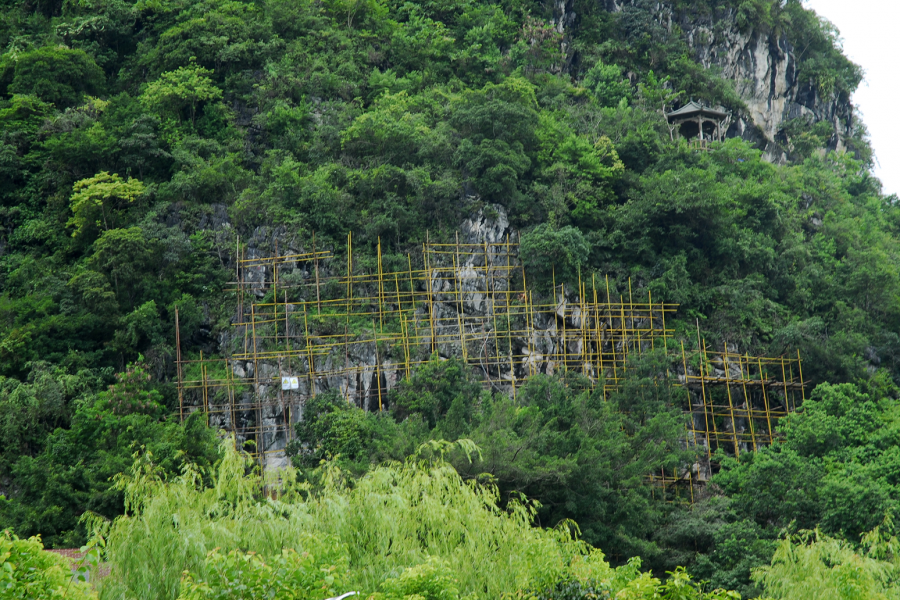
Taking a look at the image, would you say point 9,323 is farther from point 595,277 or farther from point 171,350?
point 595,277

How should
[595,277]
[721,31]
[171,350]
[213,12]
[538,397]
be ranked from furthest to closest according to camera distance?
1. [721,31]
2. [213,12]
3. [595,277]
4. [171,350]
5. [538,397]

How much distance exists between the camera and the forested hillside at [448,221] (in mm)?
17406

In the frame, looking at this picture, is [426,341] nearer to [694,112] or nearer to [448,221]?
[448,221]

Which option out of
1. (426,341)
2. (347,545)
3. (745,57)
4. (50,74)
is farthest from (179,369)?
(745,57)

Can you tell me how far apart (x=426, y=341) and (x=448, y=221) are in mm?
3758

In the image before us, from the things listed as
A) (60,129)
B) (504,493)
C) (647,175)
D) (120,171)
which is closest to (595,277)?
(647,175)

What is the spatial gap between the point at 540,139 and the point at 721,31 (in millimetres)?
12803

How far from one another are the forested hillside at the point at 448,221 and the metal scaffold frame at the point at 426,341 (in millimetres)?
607

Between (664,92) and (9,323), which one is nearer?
(9,323)

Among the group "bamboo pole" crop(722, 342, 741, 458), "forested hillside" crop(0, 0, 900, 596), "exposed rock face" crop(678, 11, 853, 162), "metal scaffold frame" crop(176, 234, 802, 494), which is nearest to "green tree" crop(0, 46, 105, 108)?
"forested hillside" crop(0, 0, 900, 596)

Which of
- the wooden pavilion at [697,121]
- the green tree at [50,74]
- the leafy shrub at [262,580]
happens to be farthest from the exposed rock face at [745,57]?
the leafy shrub at [262,580]

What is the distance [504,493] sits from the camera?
1666 centimetres

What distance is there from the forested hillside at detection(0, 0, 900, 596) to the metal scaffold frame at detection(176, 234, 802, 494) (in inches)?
23.9

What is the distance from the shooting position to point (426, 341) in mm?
21938
